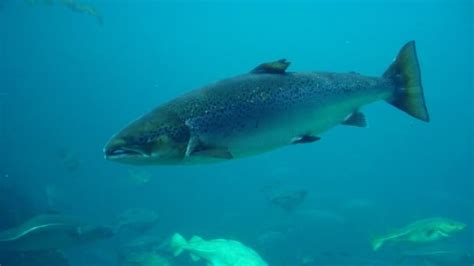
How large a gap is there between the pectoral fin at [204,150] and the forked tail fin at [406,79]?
2.45 metres

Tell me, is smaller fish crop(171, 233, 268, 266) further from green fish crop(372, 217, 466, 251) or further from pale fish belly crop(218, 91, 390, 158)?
pale fish belly crop(218, 91, 390, 158)

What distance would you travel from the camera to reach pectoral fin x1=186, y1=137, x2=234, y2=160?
3.58 meters

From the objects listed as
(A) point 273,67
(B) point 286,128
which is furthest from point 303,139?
(A) point 273,67

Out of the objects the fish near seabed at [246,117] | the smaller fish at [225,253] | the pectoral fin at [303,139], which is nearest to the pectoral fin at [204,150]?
the fish near seabed at [246,117]

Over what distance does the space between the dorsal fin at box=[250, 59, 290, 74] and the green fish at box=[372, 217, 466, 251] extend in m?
8.08

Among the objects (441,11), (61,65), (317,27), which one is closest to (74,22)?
(61,65)

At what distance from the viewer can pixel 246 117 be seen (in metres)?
3.94

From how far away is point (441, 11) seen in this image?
8800 centimetres

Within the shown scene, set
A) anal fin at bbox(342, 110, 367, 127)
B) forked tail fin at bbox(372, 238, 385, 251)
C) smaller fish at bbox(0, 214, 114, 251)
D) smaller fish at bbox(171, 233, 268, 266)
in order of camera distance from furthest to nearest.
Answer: forked tail fin at bbox(372, 238, 385, 251)
smaller fish at bbox(0, 214, 114, 251)
smaller fish at bbox(171, 233, 268, 266)
anal fin at bbox(342, 110, 367, 127)

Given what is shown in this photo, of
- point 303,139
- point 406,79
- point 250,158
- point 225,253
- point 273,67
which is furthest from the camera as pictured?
point 250,158

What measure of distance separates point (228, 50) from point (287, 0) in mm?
70990

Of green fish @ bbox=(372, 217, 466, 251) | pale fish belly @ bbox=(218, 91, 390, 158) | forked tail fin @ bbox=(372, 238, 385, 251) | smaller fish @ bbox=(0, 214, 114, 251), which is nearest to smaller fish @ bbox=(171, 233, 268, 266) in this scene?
smaller fish @ bbox=(0, 214, 114, 251)

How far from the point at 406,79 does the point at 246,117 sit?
2.28m

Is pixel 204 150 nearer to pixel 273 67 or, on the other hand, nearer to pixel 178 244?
pixel 273 67
